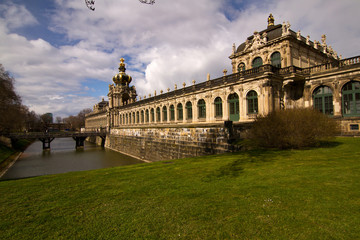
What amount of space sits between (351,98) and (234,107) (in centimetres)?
992

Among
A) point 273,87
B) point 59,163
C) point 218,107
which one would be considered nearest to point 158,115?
point 218,107

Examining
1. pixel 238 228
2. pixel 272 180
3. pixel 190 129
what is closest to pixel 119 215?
pixel 238 228

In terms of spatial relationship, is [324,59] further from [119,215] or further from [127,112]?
[127,112]

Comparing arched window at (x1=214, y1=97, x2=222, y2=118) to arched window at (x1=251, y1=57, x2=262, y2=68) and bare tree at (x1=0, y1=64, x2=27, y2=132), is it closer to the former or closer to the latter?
arched window at (x1=251, y1=57, x2=262, y2=68)

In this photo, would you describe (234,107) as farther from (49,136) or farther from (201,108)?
(49,136)

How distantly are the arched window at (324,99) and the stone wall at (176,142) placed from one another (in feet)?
32.5

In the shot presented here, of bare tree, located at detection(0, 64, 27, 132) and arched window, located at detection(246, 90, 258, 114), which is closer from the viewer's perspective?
arched window, located at detection(246, 90, 258, 114)

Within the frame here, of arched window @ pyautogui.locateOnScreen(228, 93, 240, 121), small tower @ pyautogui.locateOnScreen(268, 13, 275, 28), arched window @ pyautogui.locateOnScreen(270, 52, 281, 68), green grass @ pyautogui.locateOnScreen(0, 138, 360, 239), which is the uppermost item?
small tower @ pyautogui.locateOnScreen(268, 13, 275, 28)

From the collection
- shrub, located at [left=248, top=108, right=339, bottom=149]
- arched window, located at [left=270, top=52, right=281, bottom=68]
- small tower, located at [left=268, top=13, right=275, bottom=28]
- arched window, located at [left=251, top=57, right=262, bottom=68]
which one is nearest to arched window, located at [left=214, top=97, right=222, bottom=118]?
arched window, located at [left=251, top=57, right=262, bottom=68]

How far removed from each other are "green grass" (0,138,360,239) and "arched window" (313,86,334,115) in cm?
1332

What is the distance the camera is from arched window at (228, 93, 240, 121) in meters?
21.5

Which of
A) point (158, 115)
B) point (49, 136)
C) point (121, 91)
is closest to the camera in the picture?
point (158, 115)

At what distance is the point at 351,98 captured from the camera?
1645 centimetres

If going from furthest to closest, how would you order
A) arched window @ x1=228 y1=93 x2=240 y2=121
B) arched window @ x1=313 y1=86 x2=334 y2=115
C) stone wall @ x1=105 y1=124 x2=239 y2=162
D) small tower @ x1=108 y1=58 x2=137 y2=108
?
1. small tower @ x1=108 y1=58 x2=137 y2=108
2. arched window @ x1=228 y1=93 x2=240 y2=121
3. arched window @ x1=313 y1=86 x2=334 y2=115
4. stone wall @ x1=105 y1=124 x2=239 y2=162
